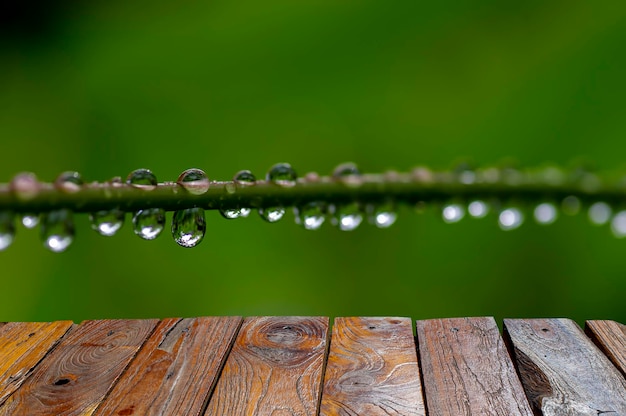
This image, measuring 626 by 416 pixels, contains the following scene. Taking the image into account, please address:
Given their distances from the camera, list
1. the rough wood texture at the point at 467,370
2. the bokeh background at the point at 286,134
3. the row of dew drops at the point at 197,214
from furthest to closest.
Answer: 1. the bokeh background at the point at 286,134
2. the rough wood texture at the point at 467,370
3. the row of dew drops at the point at 197,214

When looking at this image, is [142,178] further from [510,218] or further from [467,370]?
[467,370]

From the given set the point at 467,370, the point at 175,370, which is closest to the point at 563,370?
the point at 467,370

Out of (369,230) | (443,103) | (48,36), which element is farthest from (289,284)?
(48,36)

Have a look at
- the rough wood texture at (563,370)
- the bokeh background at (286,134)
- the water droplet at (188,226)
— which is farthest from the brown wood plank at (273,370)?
the water droplet at (188,226)

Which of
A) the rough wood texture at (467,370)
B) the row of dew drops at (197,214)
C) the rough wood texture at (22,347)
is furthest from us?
the rough wood texture at (22,347)

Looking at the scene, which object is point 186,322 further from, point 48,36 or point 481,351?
point 48,36

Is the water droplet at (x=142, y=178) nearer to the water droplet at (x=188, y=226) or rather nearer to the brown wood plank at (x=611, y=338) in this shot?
Answer: the water droplet at (x=188, y=226)
